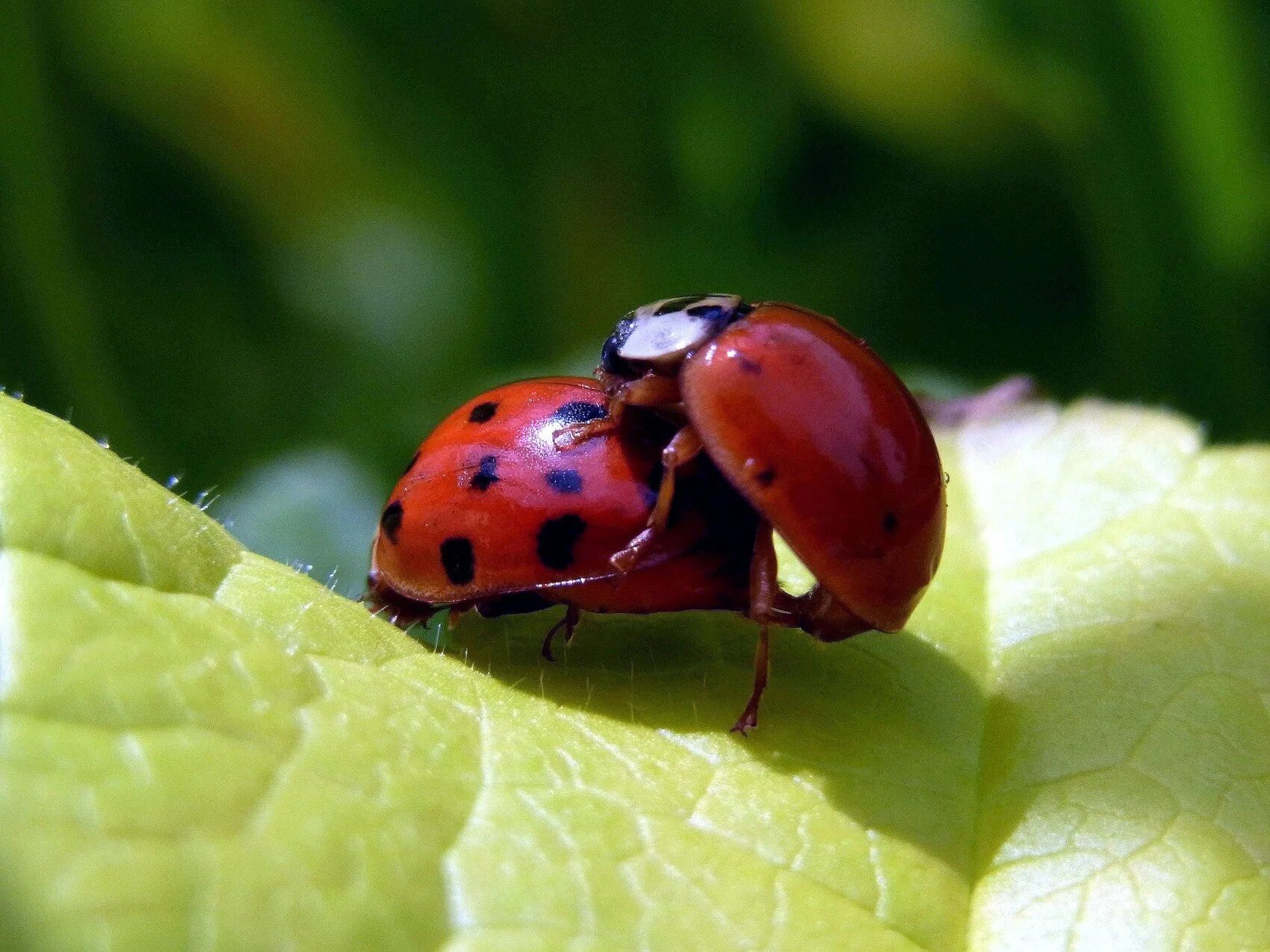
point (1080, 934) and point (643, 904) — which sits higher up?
point (643, 904)

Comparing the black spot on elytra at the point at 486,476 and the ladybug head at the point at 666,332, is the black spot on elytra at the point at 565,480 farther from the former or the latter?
the ladybug head at the point at 666,332

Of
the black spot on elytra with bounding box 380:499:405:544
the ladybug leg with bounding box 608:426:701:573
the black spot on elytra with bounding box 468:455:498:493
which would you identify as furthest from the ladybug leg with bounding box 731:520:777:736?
the black spot on elytra with bounding box 380:499:405:544

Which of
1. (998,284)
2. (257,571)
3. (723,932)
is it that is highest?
(257,571)

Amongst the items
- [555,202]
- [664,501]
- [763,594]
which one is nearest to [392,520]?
[664,501]

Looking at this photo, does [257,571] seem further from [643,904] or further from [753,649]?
[753,649]

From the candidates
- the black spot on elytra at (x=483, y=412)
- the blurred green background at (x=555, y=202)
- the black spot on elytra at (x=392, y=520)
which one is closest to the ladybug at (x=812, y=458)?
the black spot on elytra at (x=483, y=412)

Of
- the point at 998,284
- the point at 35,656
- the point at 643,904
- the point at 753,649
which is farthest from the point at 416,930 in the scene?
the point at 998,284

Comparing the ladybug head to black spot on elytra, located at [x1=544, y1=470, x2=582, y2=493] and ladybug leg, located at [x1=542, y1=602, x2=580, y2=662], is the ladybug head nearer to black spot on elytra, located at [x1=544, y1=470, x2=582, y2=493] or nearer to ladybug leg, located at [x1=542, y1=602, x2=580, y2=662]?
black spot on elytra, located at [x1=544, y1=470, x2=582, y2=493]
